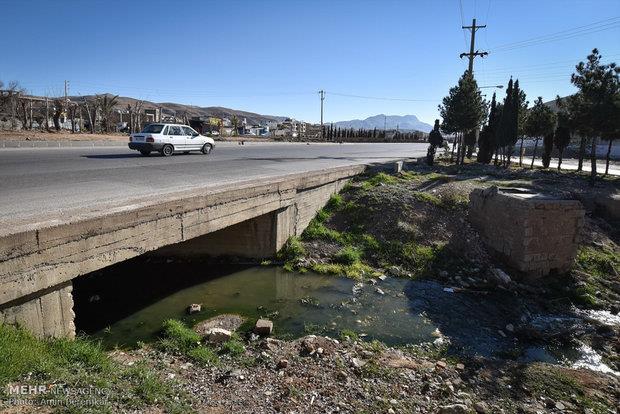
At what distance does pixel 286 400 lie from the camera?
4961mm

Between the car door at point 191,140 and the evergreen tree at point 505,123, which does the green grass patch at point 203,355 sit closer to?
the car door at point 191,140

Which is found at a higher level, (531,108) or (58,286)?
(531,108)

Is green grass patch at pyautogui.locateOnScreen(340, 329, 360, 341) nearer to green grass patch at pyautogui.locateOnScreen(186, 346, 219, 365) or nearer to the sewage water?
the sewage water

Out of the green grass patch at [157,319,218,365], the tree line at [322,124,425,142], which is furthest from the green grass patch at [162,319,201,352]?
the tree line at [322,124,425,142]

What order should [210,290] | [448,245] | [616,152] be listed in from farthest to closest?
[616,152] → [448,245] → [210,290]

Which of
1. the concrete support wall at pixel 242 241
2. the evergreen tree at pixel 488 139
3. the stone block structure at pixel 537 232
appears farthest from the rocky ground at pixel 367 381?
the evergreen tree at pixel 488 139

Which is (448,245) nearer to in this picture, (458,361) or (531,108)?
(458,361)

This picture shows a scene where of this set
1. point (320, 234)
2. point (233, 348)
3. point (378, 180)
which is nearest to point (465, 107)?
point (378, 180)

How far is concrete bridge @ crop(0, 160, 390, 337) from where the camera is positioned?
16.3ft

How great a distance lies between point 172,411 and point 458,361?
4.67 meters

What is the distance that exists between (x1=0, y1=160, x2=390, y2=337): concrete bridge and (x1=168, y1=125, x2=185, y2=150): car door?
9.47 meters

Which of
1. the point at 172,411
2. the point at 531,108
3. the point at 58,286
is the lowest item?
the point at 172,411

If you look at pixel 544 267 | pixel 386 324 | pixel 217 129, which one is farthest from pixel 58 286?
pixel 217 129

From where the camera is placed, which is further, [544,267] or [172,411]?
[544,267]
